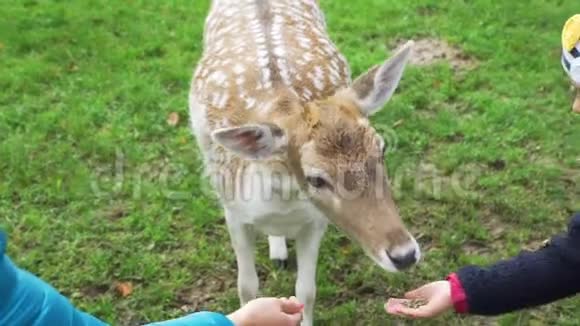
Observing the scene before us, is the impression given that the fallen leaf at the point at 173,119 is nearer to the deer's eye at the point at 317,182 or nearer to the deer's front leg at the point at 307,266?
the deer's front leg at the point at 307,266

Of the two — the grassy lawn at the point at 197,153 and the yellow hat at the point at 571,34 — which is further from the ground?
the yellow hat at the point at 571,34

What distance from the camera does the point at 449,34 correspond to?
7.24m

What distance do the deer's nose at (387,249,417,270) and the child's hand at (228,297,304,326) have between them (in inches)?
24.4

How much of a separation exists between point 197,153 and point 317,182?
7.75 ft

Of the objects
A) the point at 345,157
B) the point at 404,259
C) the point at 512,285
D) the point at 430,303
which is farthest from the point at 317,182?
the point at 512,285

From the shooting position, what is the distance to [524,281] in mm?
3105

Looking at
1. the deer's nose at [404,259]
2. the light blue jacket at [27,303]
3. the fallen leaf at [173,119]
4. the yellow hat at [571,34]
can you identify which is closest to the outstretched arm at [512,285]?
the deer's nose at [404,259]

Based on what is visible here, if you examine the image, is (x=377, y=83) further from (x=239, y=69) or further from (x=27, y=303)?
(x=27, y=303)

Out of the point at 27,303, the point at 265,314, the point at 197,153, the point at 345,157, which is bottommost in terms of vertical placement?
the point at 197,153

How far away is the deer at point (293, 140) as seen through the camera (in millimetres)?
3451

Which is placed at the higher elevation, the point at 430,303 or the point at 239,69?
the point at 239,69

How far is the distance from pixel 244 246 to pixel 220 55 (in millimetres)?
1088

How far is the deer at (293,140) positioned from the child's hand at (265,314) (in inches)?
25.9

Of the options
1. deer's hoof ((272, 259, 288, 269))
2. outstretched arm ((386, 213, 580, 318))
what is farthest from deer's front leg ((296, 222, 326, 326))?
outstretched arm ((386, 213, 580, 318))
